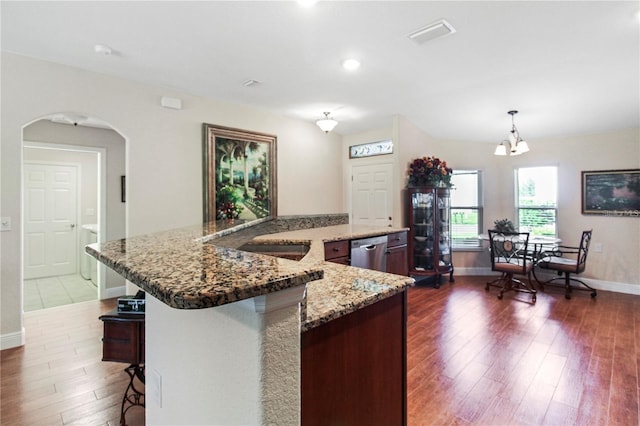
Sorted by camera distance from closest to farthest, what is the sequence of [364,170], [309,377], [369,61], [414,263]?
[309,377] → [369,61] → [414,263] → [364,170]

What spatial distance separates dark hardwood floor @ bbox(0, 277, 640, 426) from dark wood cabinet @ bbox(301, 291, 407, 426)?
3.25ft

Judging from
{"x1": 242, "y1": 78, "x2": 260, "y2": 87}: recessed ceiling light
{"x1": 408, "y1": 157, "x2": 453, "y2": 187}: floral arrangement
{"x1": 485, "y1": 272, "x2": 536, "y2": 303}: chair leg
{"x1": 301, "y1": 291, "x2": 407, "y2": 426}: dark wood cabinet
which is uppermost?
{"x1": 242, "y1": 78, "x2": 260, "y2": 87}: recessed ceiling light

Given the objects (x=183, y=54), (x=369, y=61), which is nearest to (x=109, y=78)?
(x=183, y=54)

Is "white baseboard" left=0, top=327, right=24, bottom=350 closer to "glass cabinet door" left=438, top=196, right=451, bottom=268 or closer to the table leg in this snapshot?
the table leg

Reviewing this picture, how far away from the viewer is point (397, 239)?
348 cm

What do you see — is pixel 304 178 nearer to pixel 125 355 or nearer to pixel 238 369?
pixel 125 355

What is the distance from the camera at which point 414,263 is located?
16.4ft

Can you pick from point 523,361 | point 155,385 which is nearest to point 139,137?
point 155,385

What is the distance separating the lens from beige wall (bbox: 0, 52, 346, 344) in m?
2.79

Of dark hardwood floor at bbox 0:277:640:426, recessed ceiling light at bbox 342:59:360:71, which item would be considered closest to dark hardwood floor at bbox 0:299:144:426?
dark hardwood floor at bbox 0:277:640:426

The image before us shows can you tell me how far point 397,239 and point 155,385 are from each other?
9.00 ft

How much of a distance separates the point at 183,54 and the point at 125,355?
243cm

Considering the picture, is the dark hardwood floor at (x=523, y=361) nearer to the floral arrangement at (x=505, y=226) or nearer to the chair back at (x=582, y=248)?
the chair back at (x=582, y=248)

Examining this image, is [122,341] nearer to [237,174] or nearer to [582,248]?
[237,174]
